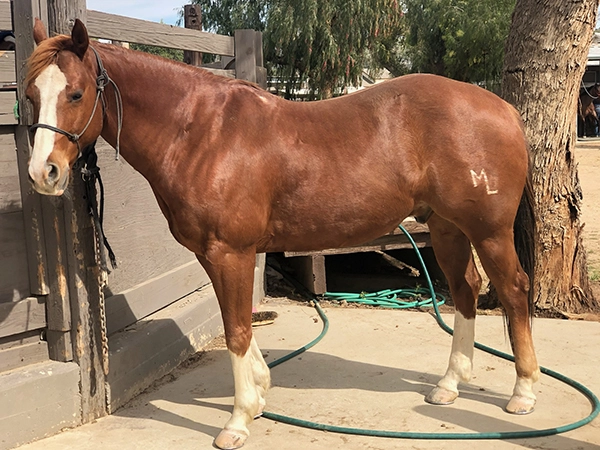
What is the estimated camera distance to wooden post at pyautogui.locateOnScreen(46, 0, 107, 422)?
308 centimetres

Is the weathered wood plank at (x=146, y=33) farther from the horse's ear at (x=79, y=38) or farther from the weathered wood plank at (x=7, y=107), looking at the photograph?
the horse's ear at (x=79, y=38)

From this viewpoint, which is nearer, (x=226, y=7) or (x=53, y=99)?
(x=53, y=99)

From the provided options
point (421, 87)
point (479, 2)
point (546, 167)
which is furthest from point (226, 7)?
point (421, 87)

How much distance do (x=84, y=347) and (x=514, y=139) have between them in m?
2.43

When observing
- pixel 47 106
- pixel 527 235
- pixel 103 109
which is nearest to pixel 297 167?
pixel 103 109

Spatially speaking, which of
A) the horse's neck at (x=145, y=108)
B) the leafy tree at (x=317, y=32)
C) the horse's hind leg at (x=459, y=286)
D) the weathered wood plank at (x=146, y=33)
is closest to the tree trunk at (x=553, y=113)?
the horse's hind leg at (x=459, y=286)

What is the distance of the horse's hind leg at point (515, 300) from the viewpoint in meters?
3.21

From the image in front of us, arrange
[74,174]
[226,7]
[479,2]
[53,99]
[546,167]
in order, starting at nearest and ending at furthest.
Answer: [53,99] → [74,174] → [546,167] → [226,7] → [479,2]

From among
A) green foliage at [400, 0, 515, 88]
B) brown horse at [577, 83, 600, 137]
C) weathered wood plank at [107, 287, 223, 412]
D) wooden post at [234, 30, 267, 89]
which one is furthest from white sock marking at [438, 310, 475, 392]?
brown horse at [577, 83, 600, 137]

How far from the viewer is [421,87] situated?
323 centimetres

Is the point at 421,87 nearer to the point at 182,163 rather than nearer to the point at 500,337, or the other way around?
the point at 182,163

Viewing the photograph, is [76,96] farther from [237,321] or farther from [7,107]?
[237,321]

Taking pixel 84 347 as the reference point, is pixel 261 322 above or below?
below

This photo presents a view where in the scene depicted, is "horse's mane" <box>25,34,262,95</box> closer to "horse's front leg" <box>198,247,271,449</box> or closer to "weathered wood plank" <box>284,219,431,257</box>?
"horse's front leg" <box>198,247,271,449</box>
